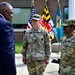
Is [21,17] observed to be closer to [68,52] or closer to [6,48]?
[68,52]

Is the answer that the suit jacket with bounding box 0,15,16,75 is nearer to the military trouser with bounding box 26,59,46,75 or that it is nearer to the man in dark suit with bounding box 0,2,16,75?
the man in dark suit with bounding box 0,2,16,75

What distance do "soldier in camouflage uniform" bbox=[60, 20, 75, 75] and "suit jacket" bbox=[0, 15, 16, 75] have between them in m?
1.10

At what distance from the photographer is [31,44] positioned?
6484 mm

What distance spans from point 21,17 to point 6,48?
21.8m

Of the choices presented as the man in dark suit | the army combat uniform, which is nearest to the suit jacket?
the man in dark suit

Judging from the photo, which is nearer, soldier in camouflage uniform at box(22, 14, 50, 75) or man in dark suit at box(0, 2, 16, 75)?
man in dark suit at box(0, 2, 16, 75)

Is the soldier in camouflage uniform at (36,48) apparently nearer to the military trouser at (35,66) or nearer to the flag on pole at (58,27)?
the military trouser at (35,66)

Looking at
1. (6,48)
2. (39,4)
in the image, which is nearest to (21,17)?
(39,4)

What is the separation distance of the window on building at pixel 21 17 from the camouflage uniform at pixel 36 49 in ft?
63.5

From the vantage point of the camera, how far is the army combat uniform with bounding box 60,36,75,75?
5.01 m

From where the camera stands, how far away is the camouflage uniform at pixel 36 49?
6461 millimetres

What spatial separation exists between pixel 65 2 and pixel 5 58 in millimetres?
21774

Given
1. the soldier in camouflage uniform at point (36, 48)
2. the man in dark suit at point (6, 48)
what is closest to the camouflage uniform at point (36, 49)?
the soldier in camouflage uniform at point (36, 48)

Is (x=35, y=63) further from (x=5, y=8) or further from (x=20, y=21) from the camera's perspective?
(x=20, y=21)
